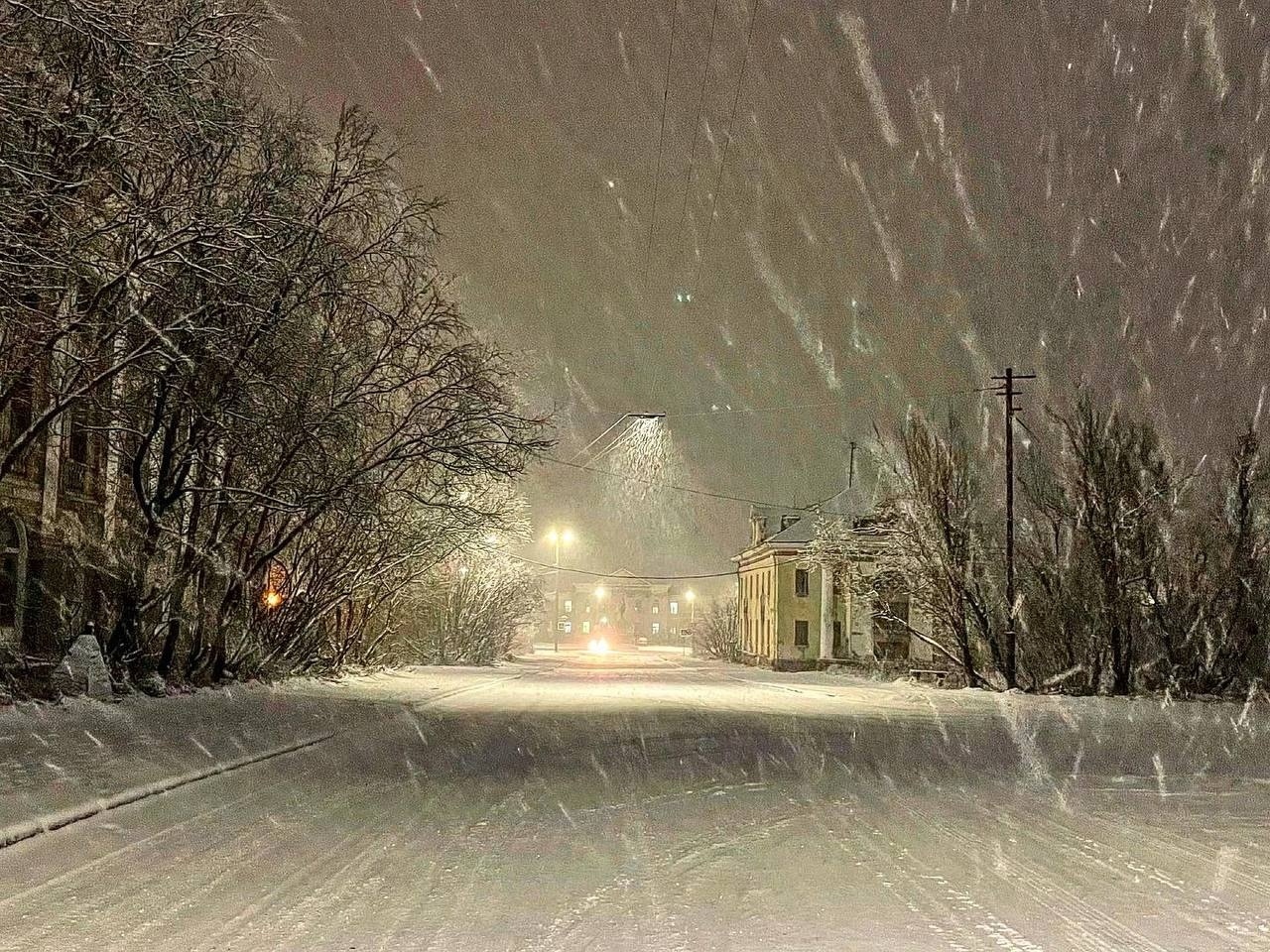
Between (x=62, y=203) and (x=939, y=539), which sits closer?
(x=62, y=203)

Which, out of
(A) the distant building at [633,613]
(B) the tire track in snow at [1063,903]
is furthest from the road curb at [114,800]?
(A) the distant building at [633,613]

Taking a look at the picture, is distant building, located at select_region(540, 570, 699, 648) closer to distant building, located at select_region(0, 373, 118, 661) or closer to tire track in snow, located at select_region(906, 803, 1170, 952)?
distant building, located at select_region(0, 373, 118, 661)

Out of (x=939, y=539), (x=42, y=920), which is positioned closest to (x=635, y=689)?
(x=939, y=539)

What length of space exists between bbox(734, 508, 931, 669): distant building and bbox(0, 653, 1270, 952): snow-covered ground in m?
43.4

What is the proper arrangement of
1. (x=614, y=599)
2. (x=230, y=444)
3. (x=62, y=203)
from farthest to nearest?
(x=614, y=599) → (x=230, y=444) → (x=62, y=203)

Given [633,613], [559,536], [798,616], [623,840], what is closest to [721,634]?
[798,616]

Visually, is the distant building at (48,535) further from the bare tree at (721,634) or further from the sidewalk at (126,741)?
the bare tree at (721,634)

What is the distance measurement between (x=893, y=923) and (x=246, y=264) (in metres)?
13.3

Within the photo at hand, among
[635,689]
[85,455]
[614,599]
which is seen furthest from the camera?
[614,599]

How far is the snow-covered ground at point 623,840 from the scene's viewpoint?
688cm

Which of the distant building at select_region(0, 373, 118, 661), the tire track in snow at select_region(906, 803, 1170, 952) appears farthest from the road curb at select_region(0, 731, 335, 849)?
the distant building at select_region(0, 373, 118, 661)

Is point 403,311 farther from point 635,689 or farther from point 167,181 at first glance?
point 635,689

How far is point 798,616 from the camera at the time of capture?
2840 inches

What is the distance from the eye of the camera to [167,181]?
17906mm
